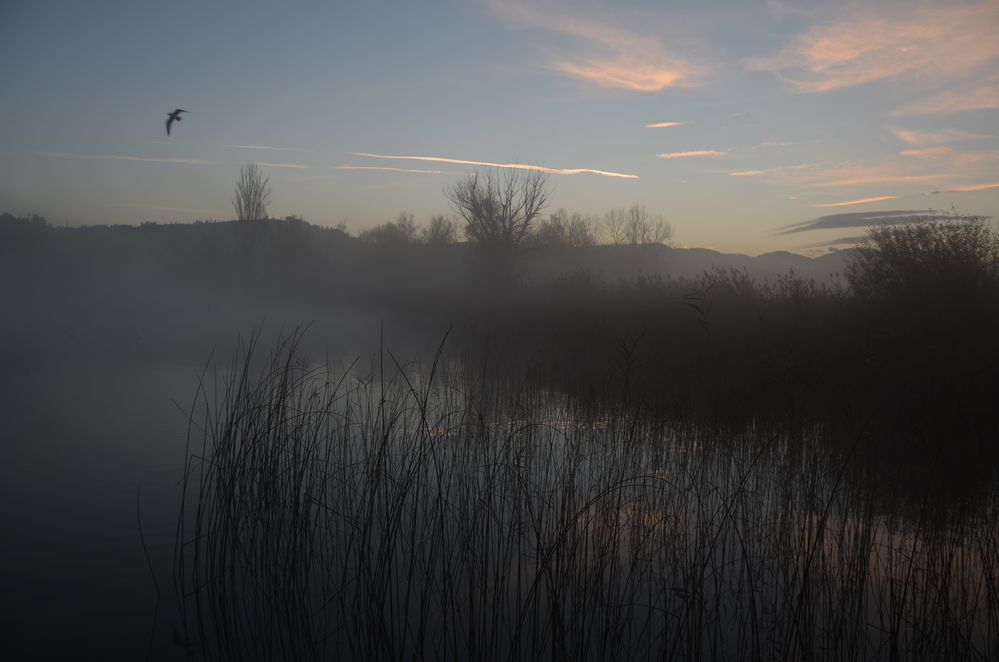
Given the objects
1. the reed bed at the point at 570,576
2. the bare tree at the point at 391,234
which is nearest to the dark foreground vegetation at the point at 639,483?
the reed bed at the point at 570,576

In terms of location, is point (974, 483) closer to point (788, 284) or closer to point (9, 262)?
point (788, 284)

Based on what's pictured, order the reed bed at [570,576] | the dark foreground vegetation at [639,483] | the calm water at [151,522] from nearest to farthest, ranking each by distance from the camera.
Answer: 1. the reed bed at [570,576]
2. the dark foreground vegetation at [639,483]
3. the calm water at [151,522]

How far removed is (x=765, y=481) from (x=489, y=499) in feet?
8.97

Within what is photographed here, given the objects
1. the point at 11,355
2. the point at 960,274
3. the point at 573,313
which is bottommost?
the point at 11,355

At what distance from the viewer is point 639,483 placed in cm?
519

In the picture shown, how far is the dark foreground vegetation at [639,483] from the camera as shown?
3.16 m

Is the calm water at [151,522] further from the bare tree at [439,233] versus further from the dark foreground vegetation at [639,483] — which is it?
the bare tree at [439,233]

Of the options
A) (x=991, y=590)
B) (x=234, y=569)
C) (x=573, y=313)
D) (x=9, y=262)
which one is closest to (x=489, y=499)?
(x=234, y=569)

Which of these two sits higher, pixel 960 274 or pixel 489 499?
pixel 960 274

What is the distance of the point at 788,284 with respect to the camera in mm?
12805

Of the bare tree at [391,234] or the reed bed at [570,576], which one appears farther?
the bare tree at [391,234]

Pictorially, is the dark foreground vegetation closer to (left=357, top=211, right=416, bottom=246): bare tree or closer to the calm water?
the calm water

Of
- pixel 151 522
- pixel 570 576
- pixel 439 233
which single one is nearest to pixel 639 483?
pixel 570 576

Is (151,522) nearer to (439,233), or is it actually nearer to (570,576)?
(570,576)
